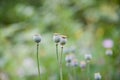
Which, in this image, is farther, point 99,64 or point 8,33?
point 8,33

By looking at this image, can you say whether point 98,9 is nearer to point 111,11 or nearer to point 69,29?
point 111,11

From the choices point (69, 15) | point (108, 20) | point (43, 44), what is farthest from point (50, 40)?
point (108, 20)

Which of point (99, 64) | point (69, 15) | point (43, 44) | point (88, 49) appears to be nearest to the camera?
point (99, 64)

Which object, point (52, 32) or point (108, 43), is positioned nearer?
point (108, 43)

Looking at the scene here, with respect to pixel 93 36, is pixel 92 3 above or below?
above

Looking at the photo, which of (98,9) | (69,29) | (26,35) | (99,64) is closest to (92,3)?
(98,9)

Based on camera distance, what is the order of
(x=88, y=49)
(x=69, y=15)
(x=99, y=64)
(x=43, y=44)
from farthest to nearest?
(x=69, y=15) → (x=43, y=44) → (x=88, y=49) → (x=99, y=64)
